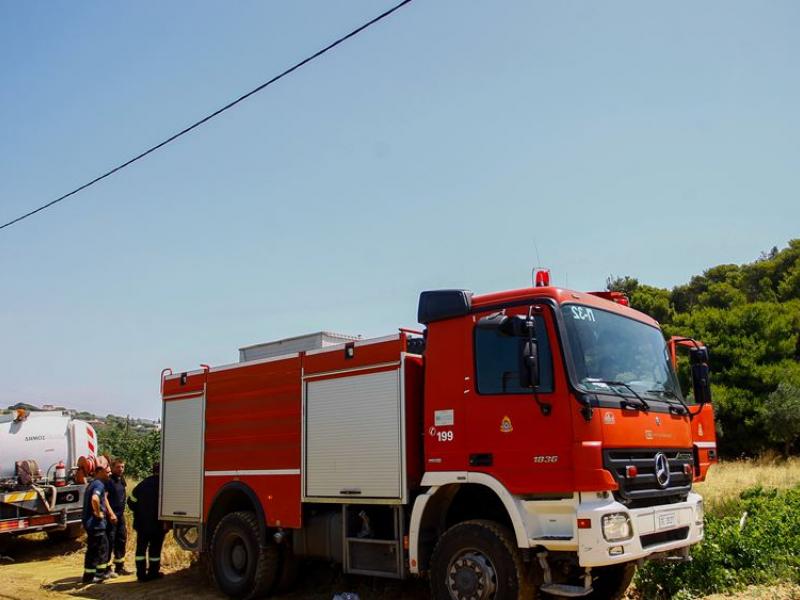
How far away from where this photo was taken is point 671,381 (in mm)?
7512

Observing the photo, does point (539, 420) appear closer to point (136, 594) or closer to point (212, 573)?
point (212, 573)

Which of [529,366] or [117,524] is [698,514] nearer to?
[529,366]

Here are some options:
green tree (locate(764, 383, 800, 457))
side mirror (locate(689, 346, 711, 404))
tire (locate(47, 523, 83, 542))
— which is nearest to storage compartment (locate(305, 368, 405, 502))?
side mirror (locate(689, 346, 711, 404))

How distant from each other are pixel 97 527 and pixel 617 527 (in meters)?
8.09

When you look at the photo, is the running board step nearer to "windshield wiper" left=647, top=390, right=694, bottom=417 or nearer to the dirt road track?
"windshield wiper" left=647, top=390, right=694, bottom=417

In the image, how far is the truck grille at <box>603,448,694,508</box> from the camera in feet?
20.5

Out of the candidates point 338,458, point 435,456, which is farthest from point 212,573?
point 435,456

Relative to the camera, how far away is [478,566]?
21.5ft

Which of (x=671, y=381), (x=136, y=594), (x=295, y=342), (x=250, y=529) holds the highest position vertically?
(x=295, y=342)

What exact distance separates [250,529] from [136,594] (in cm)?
202

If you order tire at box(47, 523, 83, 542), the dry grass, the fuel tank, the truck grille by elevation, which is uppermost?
the fuel tank

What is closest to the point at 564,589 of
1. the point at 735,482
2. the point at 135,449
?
the point at 735,482

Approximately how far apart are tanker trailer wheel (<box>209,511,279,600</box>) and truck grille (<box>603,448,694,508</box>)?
15.0 feet

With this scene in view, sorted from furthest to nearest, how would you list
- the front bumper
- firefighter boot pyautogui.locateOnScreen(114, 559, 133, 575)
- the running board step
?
firefighter boot pyautogui.locateOnScreen(114, 559, 133, 575)
the running board step
the front bumper
